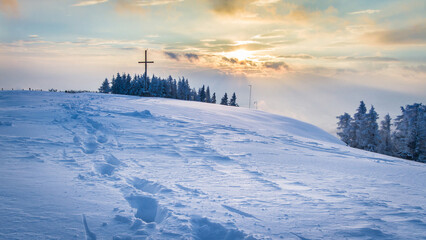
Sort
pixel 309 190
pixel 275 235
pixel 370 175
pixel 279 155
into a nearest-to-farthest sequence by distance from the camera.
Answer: pixel 275 235 < pixel 309 190 < pixel 370 175 < pixel 279 155

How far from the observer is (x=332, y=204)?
514 cm

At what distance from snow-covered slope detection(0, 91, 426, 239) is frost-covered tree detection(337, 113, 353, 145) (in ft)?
138

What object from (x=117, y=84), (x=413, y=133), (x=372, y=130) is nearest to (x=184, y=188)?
(x=413, y=133)

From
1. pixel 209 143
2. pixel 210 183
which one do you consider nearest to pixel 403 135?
pixel 209 143

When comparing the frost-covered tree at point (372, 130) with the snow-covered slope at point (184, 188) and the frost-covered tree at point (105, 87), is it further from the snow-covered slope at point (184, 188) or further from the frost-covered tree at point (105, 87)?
the frost-covered tree at point (105, 87)

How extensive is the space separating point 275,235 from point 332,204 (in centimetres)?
184

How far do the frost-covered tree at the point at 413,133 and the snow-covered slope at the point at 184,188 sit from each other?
121 feet

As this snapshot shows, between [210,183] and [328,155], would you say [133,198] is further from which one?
[328,155]

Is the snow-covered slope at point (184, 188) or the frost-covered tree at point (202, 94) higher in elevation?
the frost-covered tree at point (202, 94)

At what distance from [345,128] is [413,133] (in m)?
12.0

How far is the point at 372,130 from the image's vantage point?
42.8m

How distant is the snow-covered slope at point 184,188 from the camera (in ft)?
13.4

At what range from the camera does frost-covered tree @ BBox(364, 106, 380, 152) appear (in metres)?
42.3

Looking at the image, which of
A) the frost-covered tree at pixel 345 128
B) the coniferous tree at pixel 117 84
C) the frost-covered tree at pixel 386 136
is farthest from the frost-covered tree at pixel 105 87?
the frost-covered tree at pixel 386 136
